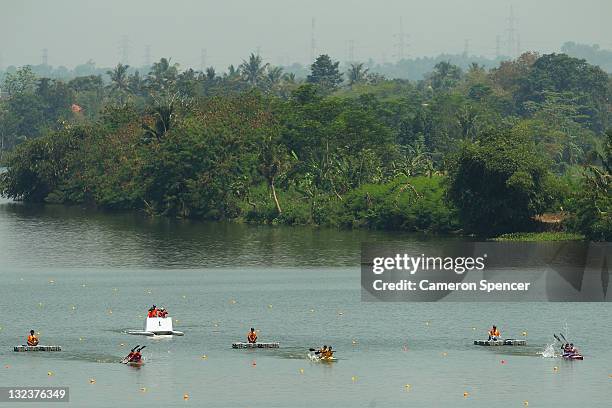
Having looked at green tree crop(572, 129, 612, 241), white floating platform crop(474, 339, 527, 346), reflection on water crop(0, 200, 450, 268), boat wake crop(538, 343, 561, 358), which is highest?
green tree crop(572, 129, 612, 241)

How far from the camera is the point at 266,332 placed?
86.9m

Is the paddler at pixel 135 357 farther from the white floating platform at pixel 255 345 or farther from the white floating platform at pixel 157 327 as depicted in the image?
the white floating platform at pixel 157 327

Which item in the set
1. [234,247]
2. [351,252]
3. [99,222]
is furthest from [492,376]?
[99,222]

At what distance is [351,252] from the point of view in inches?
4938

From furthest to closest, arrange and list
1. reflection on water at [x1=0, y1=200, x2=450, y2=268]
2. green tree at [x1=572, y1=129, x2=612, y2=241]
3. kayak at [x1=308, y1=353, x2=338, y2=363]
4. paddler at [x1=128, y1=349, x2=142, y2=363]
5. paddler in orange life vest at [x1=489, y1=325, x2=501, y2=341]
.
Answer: reflection on water at [x1=0, y1=200, x2=450, y2=268]
green tree at [x1=572, y1=129, x2=612, y2=241]
paddler in orange life vest at [x1=489, y1=325, x2=501, y2=341]
kayak at [x1=308, y1=353, x2=338, y2=363]
paddler at [x1=128, y1=349, x2=142, y2=363]

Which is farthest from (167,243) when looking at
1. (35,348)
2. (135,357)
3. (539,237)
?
(135,357)

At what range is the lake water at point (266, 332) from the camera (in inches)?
2815

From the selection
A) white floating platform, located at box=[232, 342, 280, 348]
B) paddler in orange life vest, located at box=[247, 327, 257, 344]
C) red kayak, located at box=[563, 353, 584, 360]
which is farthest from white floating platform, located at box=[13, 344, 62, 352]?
red kayak, located at box=[563, 353, 584, 360]

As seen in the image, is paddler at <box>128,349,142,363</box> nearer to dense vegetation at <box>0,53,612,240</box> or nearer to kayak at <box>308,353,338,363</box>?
kayak at <box>308,353,338,363</box>

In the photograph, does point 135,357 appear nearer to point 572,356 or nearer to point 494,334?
point 494,334

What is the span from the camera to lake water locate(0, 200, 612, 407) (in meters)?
71.5

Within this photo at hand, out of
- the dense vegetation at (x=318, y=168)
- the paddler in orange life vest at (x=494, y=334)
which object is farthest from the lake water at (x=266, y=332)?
the dense vegetation at (x=318, y=168)

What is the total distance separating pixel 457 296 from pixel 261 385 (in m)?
34.9

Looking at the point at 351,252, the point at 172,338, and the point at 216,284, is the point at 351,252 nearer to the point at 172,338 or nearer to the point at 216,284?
the point at 216,284
